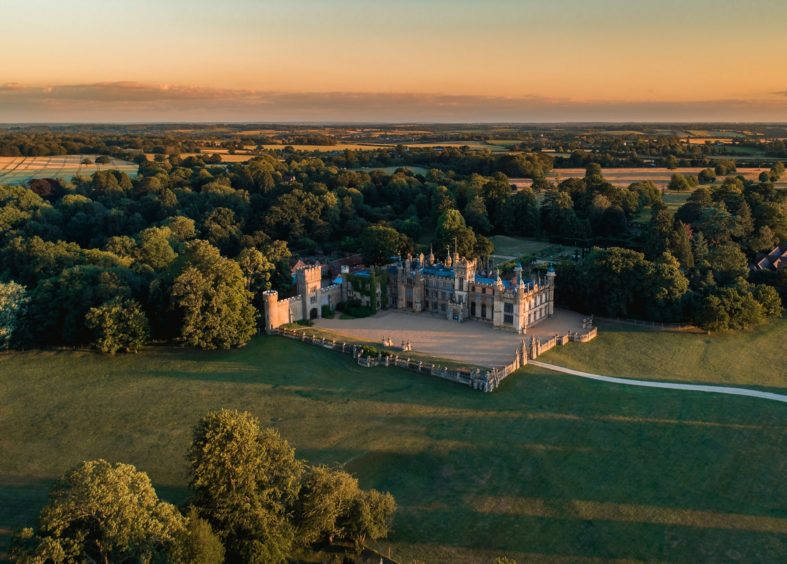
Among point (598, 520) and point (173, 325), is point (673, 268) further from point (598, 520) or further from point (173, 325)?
point (173, 325)

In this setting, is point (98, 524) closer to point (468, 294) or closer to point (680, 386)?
point (680, 386)

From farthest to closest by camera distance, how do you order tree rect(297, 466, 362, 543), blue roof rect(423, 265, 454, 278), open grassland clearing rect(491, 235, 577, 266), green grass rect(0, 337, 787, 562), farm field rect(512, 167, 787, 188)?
farm field rect(512, 167, 787, 188)
open grassland clearing rect(491, 235, 577, 266)
blue roof rect(423, 265, 454, 278)
green grass rect(0, 337, 787, 562)
tree rect(297, 466, 362, 543)

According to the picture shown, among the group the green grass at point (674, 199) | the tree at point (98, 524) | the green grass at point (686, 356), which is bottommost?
the green grass at point (686, 356)

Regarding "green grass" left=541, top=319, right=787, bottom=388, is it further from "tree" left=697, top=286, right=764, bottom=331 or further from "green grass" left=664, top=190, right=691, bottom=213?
"green grass" left=664, top=190, right=691, bottom=213

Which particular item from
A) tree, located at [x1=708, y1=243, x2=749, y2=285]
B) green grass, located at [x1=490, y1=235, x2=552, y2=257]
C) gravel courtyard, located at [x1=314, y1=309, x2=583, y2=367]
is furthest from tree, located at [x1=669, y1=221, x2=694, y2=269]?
green grass, located at [x1=490, y1=235, x2=552, y2=257]

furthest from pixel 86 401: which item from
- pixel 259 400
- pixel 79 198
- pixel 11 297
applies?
pixel 79 198

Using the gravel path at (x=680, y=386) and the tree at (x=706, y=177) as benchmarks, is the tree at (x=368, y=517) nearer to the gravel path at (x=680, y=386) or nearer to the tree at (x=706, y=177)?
the gravel path at (x=680, y=386)

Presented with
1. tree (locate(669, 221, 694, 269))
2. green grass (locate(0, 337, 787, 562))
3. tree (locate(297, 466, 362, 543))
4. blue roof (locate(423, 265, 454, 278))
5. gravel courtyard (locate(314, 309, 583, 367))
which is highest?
tree (locate(669, 221, 694, 269))

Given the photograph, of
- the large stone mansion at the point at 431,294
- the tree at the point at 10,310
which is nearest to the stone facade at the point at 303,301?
the large stone mansion at the point at 431,294
